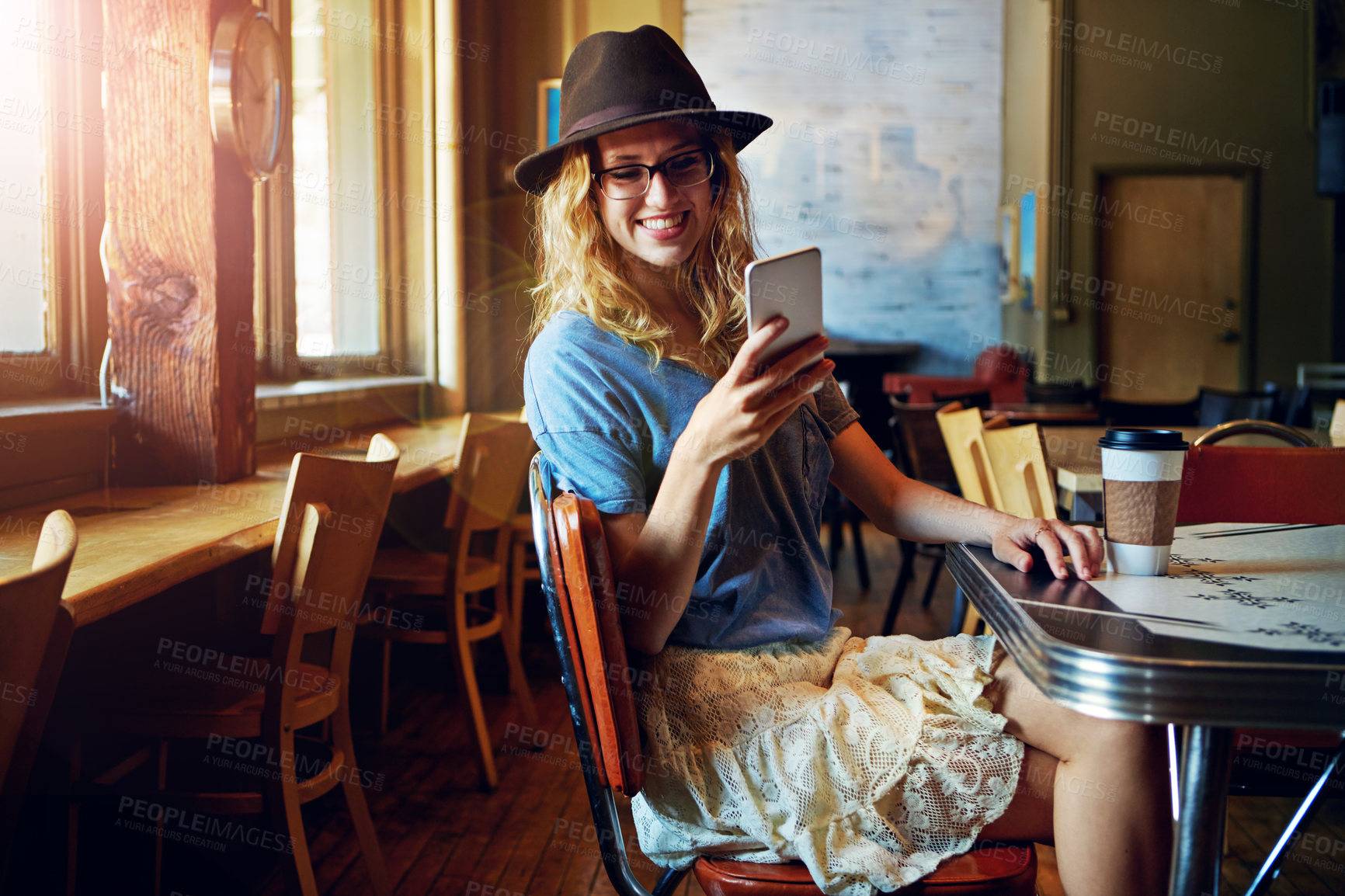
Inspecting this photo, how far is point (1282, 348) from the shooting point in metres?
7.63

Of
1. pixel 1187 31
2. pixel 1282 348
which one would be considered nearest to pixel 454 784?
pixel 1282 348

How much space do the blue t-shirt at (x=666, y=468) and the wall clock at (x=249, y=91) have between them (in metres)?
1.26

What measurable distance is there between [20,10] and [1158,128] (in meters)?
7.64

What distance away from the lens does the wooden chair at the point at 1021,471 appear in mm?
1927

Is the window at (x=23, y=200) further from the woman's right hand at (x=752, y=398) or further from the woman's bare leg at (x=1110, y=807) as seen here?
the woman's bare leg at (x=1110, y=807)

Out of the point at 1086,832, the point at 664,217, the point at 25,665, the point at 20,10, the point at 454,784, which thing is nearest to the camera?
the point at 25,665

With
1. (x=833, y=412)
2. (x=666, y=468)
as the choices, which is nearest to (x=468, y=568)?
(x=833, y=412)

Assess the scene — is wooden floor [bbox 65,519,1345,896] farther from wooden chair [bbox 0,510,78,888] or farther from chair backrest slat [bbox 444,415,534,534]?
wooden chair [bbox 0,510,78,888]

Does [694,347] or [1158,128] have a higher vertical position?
[1158,128]

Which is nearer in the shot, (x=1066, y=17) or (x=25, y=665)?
(x=25, y=665)

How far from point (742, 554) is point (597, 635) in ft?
0.89

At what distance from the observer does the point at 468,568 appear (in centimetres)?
288

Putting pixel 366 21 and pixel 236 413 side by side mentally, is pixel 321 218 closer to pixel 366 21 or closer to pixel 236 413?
pixel 366 21

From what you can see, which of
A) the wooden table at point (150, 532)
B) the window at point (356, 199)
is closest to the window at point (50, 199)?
the wooden table at point (150, 532)
